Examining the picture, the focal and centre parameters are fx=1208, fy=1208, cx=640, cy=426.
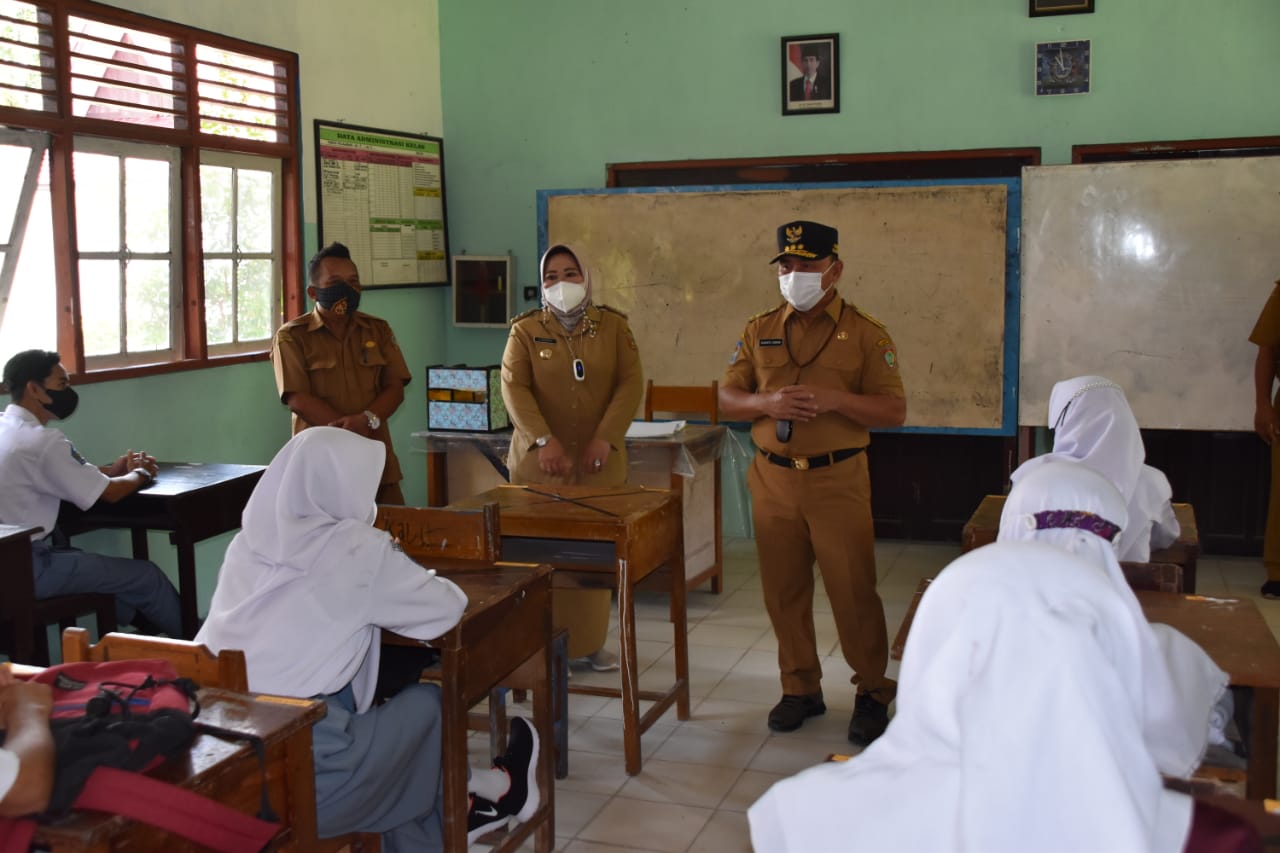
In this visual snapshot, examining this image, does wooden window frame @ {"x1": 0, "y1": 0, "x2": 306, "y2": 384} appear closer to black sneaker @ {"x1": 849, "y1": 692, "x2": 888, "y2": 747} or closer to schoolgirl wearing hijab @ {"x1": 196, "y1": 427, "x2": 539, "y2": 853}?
schoolgirl wearing hijab @ {"x1": 196, "y1": 427, "x2": 539, "y2": 853}

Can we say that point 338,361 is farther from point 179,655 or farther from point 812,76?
point 812,76

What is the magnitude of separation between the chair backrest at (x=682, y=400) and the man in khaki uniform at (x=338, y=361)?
147cm

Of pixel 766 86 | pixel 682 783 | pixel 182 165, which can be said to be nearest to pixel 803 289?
pixel 682 783

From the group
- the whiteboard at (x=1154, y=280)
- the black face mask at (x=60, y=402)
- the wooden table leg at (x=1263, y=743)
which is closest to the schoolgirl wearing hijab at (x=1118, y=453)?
the wooden table leg at (x=1263, y=743)

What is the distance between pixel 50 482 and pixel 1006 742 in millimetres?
3335

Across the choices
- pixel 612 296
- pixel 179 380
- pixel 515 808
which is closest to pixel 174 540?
pixel 179 380

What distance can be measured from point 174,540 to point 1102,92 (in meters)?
4.57

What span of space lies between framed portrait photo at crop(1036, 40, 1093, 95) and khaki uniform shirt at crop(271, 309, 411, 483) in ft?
11.1

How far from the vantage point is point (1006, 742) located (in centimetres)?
127

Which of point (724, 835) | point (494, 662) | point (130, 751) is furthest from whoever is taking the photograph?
point (724, 835)

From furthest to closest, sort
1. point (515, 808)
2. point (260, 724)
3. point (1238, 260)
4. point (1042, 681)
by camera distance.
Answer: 1. point (1238, 260)
2. point (515, 808)
3. point (260, 724)
4. point (1042, 681)

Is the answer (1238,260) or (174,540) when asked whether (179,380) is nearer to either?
(174,540)

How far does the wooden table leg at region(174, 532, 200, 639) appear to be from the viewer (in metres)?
3.97

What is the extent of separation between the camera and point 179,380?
4.99 m
